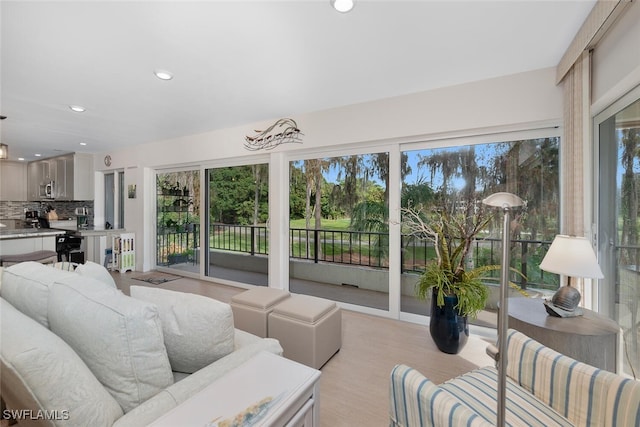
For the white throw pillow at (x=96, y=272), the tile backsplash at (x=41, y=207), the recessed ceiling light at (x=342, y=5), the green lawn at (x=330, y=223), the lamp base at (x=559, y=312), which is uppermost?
the recessed ceiling light at (x=342, y=5)

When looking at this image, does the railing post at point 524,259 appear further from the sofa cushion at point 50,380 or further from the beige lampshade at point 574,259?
the sofa cushion at point 50,380

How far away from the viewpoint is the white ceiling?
5.64ft

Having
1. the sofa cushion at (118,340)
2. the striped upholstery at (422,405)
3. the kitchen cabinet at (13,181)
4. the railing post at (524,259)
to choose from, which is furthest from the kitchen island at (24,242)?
the railing post at (524,259)

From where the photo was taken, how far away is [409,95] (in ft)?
9.57

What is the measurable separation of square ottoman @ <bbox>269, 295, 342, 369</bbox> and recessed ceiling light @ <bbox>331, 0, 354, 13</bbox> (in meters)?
2.07

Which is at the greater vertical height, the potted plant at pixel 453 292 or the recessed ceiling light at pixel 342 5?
the recessed ceiling light at pixel 342 5

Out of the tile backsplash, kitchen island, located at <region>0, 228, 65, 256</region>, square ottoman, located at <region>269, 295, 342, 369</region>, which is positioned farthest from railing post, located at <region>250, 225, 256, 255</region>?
the tile backsplash

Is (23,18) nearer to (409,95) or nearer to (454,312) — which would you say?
(409,95)

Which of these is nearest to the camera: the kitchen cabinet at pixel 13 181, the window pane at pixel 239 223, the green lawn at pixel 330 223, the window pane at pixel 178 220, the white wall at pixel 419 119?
the white wall at pixel 419 119

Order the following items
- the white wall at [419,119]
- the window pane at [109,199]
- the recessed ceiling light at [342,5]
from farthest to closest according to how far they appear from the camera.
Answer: the window pane at [109,199]
the white wall at [419,119]
the recessed ceiling light at [342,5]

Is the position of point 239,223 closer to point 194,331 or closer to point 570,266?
point 194,331

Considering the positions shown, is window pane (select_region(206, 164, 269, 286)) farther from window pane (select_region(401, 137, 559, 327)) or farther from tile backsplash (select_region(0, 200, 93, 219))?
tile backsplash (select_region(0, 200, 93, 219))

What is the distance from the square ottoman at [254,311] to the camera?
7.35 feet

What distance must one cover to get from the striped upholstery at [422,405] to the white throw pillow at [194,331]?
2.45 ft
